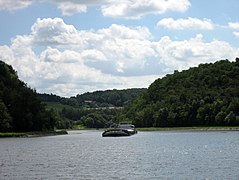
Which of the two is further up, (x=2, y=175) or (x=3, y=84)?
(x=3, y=84)

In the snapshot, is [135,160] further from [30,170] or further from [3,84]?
[3,84]

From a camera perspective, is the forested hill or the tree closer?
the tree

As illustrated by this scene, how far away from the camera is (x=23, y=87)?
196625 millimetres

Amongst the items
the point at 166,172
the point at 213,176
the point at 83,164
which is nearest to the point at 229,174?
the point at 213,176

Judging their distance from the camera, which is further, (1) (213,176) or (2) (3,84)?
(2) (3,84)

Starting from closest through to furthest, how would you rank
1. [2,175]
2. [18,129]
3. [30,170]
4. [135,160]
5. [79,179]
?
[79,179]
[2,175]
[30,170]
[135,160]
[18,129]

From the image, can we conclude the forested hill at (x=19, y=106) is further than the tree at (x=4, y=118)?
Yes

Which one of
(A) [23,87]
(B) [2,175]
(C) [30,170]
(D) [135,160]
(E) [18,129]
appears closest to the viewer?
(B) [2,175]

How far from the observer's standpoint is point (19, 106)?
598ft

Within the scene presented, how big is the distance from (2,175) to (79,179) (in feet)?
29.9

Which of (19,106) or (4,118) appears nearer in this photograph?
(4,118)

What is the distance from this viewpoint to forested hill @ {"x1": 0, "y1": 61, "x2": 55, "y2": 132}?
180 metres

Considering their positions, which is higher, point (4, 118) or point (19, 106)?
point (19, 106)

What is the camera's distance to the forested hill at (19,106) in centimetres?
18012
